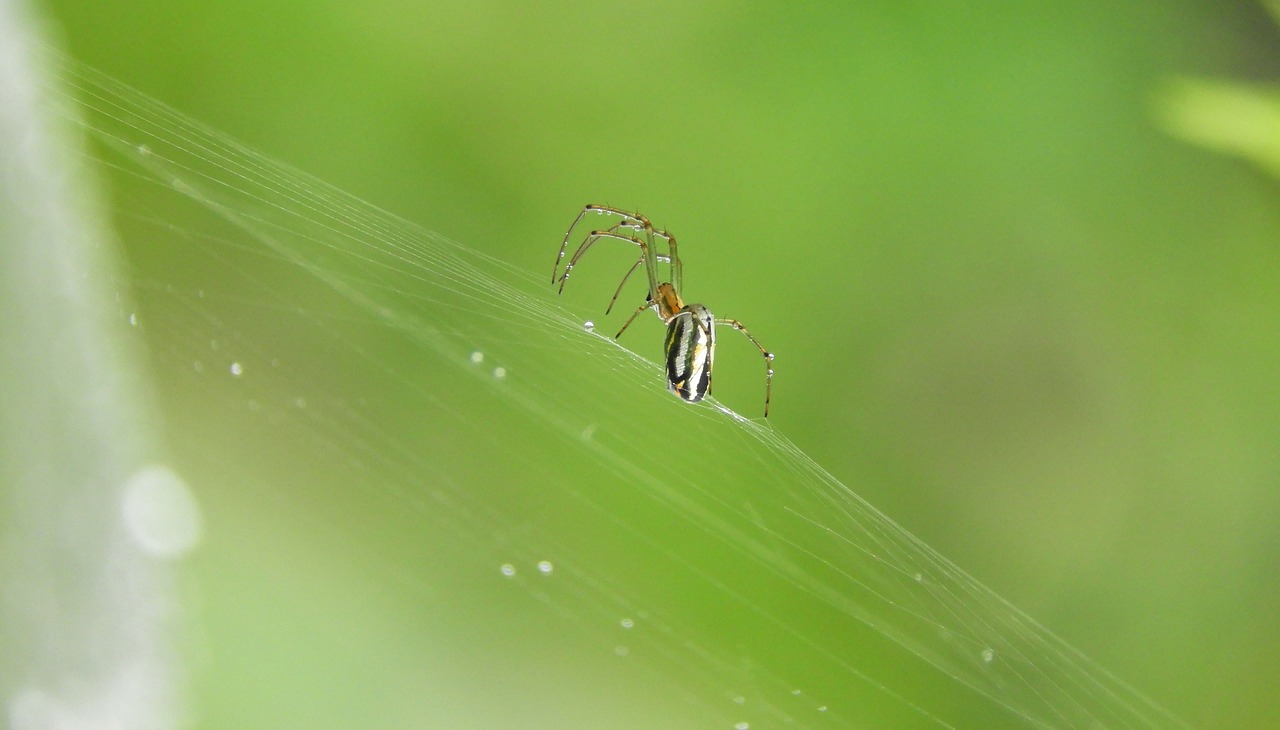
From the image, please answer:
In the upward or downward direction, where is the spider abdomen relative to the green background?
downward

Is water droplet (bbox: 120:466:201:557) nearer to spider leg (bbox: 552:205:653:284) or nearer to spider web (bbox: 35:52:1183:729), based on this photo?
spider web (bbox: 35:52:1183:729)

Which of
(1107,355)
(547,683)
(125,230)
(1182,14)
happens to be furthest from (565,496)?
(1182,14)

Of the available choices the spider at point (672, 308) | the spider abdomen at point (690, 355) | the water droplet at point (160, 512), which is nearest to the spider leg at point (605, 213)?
the spider at point (672, 308)

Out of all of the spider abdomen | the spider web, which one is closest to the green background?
the spider web

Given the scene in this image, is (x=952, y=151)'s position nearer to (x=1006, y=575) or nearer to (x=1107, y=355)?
(x=1107, y=355)

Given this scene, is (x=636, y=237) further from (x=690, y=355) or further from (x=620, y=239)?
(x=690, y=355)

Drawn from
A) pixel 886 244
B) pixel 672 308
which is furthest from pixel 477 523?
pixel 886 244
